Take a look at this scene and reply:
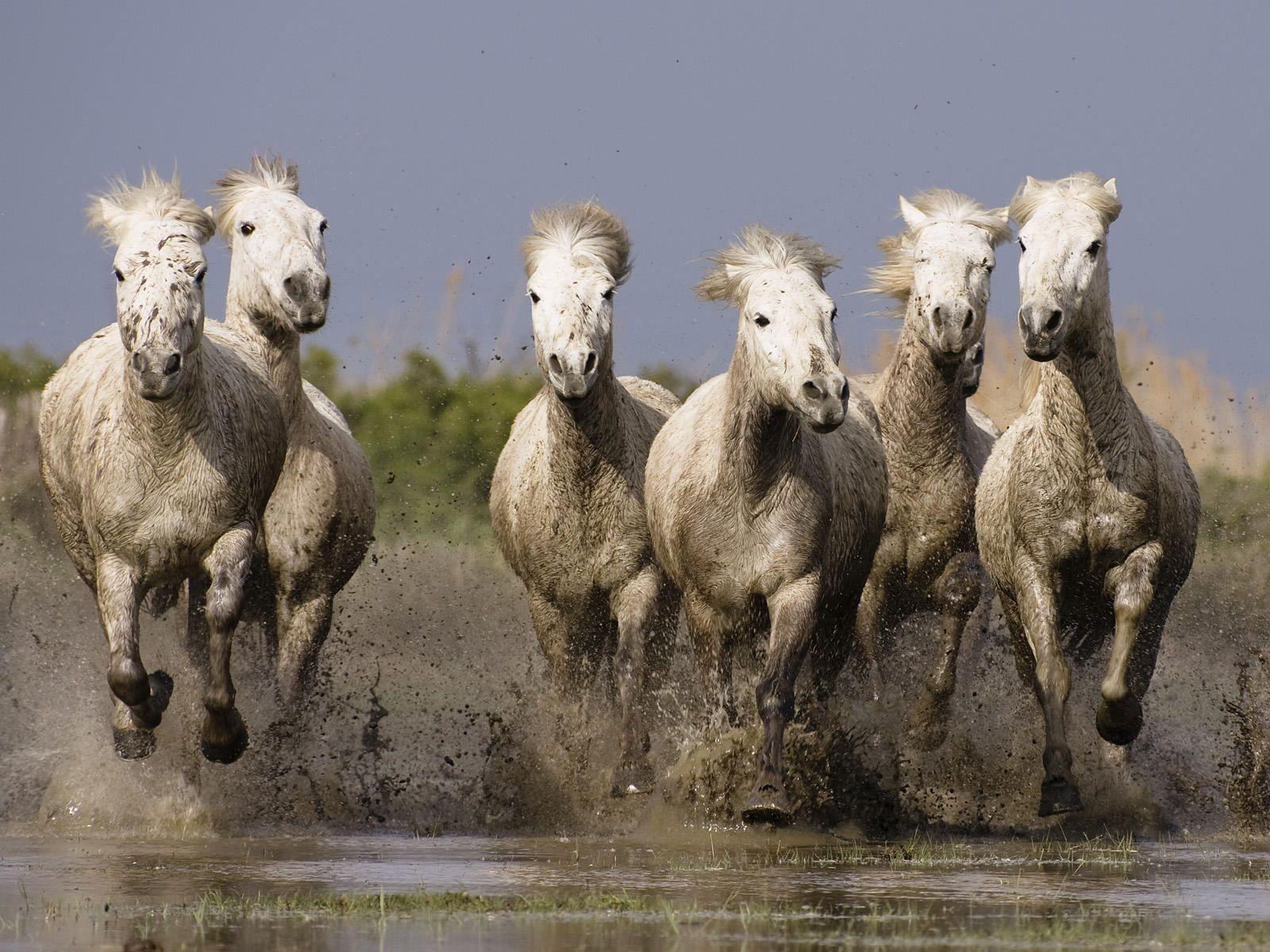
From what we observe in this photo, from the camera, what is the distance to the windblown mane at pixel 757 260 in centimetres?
927

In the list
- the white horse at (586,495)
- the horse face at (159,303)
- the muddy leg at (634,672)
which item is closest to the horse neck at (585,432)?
the white horse at (586,495)

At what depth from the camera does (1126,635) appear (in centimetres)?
902

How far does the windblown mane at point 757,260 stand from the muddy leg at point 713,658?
129cm

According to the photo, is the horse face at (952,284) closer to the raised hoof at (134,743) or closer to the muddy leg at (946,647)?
the muddy leg at (946,647)

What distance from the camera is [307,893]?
6.75 metres

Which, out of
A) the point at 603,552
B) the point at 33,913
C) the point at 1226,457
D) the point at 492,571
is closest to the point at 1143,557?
the point at 603,552

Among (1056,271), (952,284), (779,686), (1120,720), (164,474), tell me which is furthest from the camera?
(952,284)

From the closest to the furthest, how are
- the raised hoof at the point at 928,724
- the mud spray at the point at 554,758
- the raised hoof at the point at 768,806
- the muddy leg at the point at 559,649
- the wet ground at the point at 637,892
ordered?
the wet ground at the point at 637,892 → the raised hoof at the point at 768,806 → the mud spray at the point at 554,758 → the muddy leg at the point at 559,649 → the raised hoof at the point at 928,724

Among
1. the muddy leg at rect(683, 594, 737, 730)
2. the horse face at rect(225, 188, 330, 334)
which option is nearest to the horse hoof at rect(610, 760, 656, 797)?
the muddy leg at rect(683, 594, 737, 730)

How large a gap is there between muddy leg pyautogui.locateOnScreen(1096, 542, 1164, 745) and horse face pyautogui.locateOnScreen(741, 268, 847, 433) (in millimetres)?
1574

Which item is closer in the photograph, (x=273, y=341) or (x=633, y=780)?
(x=633, y=780)

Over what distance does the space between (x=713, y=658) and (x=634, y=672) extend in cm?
34

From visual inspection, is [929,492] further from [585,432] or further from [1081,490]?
[585,432]

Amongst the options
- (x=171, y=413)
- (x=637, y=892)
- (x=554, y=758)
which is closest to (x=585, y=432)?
(x=554, y=758)
